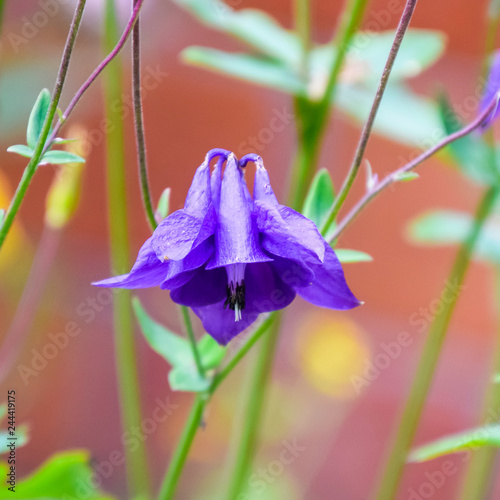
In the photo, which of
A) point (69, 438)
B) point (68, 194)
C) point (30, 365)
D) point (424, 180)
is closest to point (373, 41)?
point (68, 194)

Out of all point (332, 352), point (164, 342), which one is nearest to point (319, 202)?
point (164, 342)

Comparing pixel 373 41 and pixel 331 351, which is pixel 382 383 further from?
pixel 373 41

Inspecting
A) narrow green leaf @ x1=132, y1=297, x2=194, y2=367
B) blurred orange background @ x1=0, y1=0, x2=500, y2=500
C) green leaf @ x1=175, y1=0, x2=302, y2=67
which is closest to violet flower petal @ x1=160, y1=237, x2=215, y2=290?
narrow green leaf @ x1=132, y1=297, x2=194, y2=367

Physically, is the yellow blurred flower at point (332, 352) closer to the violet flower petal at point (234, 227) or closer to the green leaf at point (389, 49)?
the green leaf at point (389, 49)

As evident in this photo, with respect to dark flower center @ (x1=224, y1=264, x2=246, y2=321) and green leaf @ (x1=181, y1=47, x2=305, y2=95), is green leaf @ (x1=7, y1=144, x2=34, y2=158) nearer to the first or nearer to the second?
dark flower center @ (x1=224, y1=264, x2=246, y2=321)

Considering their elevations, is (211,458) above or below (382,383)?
below
